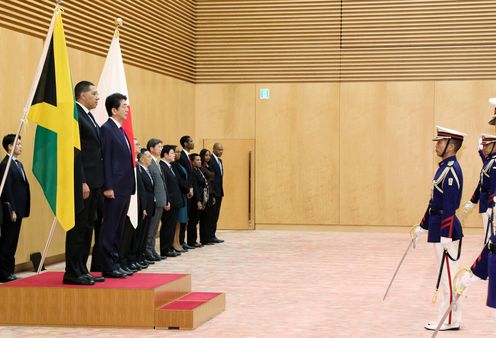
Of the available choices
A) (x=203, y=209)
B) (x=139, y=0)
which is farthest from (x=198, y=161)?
(x=139, y=0)

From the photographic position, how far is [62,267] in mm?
10086

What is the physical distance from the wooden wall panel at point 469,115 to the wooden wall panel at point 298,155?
7.23ft

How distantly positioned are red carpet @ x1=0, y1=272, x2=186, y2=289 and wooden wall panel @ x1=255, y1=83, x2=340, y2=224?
9.39 m

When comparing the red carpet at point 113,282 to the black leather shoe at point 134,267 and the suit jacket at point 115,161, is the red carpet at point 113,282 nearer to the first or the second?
the suit jacket at point 115,161

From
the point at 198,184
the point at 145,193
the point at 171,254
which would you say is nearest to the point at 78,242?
the point at 145,193

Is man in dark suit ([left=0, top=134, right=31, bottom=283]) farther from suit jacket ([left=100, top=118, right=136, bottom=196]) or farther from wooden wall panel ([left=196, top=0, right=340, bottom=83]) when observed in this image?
wooden wall panel ([left=196, top=0, right=340, bottom=83])

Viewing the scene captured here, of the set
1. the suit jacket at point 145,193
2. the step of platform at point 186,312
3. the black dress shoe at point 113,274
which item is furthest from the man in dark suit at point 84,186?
the suit jacket at point 145,193

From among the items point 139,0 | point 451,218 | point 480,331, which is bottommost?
point 480,331

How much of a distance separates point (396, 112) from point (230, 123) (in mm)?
3396

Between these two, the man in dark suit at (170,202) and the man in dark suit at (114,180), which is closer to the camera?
the man in dark suit at (114,180)

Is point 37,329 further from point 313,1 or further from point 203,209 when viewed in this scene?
point 313,1

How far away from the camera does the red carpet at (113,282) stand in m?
6.54

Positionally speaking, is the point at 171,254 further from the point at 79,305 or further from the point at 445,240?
the point at 445,240

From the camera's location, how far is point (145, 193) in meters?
9.80
